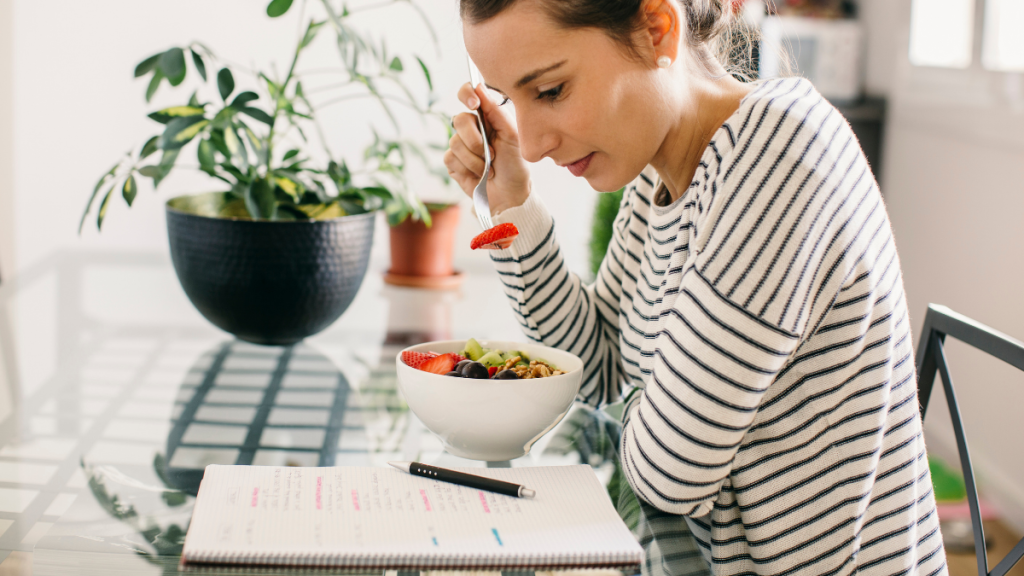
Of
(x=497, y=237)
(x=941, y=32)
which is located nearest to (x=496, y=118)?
(x=497, y=237)

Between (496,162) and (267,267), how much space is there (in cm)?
32

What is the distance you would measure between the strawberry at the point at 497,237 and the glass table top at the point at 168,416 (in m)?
0.22

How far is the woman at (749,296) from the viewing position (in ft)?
2.15

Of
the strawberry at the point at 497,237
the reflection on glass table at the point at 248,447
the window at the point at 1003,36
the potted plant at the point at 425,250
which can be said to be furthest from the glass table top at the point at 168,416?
the window at the point at 1003,36

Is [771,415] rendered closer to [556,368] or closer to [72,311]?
[556,368]

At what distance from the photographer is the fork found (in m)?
0.98

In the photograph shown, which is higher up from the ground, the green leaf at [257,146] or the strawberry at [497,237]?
the green leaf at [257,146]

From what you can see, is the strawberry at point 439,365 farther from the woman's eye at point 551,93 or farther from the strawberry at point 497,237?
the woman's eye at point 551,93

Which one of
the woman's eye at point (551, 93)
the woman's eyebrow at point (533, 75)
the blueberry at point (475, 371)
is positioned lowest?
the blueberry at point (475, 371)

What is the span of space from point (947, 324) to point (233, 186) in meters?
Answer: 0.93

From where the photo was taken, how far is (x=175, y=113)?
3.53 feet

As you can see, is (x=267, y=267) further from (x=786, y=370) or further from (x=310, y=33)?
(x=786, y=370)

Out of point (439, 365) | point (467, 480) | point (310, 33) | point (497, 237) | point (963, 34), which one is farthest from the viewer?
point (963, 34)

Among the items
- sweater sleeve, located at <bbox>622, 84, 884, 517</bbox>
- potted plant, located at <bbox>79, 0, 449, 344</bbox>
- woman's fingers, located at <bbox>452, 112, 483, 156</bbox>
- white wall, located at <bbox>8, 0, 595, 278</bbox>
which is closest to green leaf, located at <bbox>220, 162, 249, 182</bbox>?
potted plant, located at <bbox>79, 0, 449, 344</bbox>
